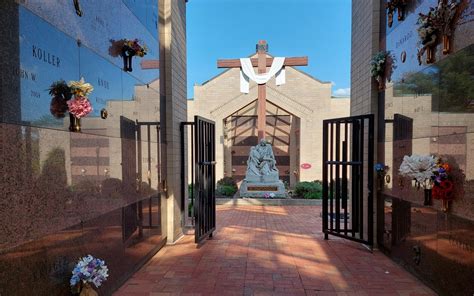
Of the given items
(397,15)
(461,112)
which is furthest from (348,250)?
(397,15)

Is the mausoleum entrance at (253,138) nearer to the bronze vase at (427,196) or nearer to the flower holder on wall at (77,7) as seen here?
the bronze vase at (427,196)

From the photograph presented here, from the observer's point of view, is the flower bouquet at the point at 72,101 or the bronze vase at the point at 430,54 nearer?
the flower bouquet at the point at 72,101

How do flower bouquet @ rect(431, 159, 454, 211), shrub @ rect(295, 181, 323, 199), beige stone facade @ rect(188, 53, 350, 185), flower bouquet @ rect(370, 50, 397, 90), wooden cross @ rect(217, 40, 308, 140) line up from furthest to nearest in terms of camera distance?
1. beige stone facade @ rect(188, 53, 350, 185)
2. wooden cross @ rect(217, 40, 308, 140)
3. shrub @ rect(295, 181, 323, 199)
4. flower bouquet @ rect(370, 50, 397, 90)
5. flower bouquet @ rect(431, 159, 454, 211)

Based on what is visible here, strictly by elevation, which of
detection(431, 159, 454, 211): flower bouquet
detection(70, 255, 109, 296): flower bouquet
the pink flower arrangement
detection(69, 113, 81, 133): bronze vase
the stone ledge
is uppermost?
the pink flower arrangement

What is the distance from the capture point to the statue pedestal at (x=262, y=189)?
37.6ft

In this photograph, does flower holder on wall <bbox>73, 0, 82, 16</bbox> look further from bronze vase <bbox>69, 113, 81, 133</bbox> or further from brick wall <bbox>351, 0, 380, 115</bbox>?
brick wall <bbox>351, 0, 380, 115</bbox>

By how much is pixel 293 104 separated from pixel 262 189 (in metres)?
8.92

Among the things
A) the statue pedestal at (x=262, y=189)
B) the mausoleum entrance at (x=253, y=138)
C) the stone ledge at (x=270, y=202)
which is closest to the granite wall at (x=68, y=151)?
the stone ledge at (x=270, y=202)

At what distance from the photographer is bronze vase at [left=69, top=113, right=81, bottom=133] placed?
251 centimetres

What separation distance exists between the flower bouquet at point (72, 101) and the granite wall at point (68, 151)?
0.07m

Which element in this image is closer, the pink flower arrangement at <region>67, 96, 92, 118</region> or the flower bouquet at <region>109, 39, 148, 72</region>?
the pink flower arrangement at <region>67, 96, 92, 118</region>

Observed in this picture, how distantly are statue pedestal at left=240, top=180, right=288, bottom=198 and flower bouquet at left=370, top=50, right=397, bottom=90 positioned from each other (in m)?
7.29

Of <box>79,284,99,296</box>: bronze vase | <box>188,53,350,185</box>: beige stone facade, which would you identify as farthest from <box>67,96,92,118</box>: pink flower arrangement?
<box>188,53,350,185</box>: beige stone facade

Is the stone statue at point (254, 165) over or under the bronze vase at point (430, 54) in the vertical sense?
under
